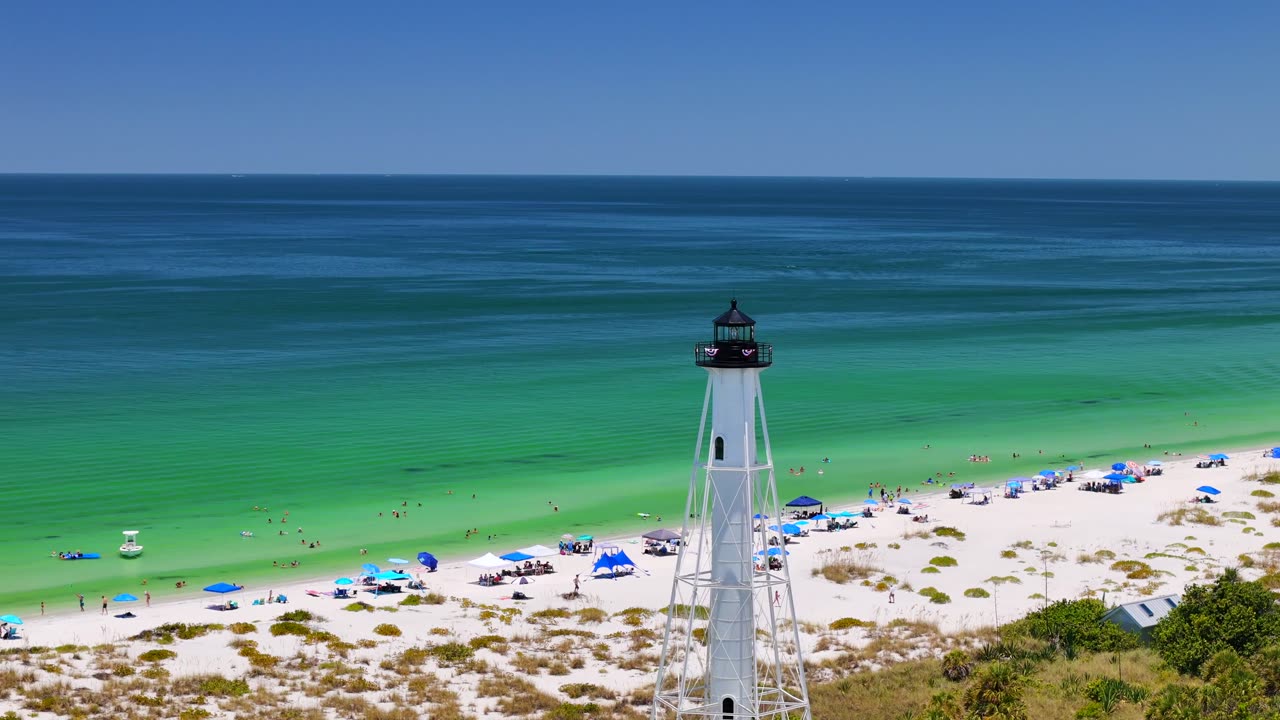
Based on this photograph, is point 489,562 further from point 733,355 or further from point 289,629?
point 733,355

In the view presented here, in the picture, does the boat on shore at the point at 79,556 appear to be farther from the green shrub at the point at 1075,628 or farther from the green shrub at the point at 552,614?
the green shrub at the point at 1075,628

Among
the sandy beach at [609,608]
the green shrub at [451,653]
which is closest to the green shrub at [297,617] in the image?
the sandy beach at [609,608]

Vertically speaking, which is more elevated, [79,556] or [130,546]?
[130,546]

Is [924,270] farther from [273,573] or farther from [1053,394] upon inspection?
[273,573]

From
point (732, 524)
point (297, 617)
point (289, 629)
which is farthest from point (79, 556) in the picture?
point (732, 524)

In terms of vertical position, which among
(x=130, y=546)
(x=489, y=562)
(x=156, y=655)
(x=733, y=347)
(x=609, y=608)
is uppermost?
(x=733, y=347)

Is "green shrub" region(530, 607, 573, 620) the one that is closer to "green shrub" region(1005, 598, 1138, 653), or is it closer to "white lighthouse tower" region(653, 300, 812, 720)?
"green shrub" region(1005, 598, 1138, 653)
